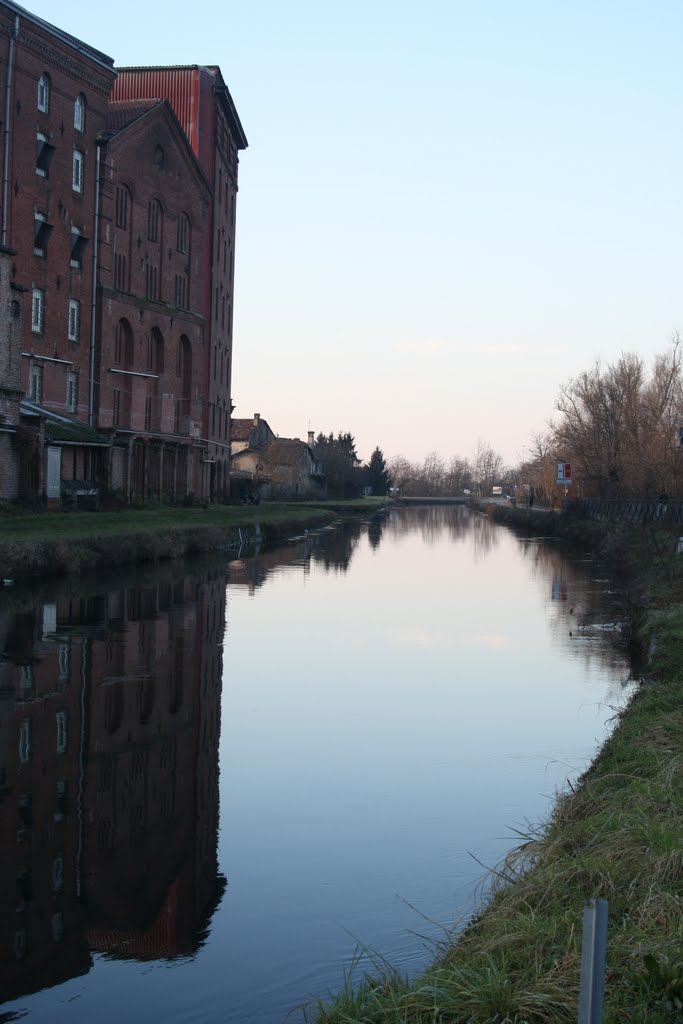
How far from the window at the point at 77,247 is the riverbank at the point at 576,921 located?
37212 mm

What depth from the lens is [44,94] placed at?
133 ft

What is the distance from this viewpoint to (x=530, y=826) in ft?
30.5

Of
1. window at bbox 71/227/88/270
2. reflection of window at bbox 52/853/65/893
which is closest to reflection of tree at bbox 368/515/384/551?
window at bbox 71/227/88/270

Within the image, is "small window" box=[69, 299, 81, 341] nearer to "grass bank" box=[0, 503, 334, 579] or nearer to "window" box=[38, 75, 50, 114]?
"window" box=[38, 75, 50, 114]

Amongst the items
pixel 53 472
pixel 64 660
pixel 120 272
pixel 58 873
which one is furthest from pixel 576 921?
pixel 120 272

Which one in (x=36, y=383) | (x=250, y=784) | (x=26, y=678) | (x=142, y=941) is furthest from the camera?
(x=36, y=383)

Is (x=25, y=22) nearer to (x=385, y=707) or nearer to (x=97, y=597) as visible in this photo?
(x=97, y=597)

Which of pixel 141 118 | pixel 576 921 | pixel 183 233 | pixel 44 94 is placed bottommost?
pixel 576 921

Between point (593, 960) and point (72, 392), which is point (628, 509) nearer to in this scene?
point (72, 392)

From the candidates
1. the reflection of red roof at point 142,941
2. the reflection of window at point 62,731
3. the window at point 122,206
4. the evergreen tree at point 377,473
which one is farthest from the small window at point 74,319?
the evergreen tree at point 377,473

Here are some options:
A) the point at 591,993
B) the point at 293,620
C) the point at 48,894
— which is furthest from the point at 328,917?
the point at 293,620

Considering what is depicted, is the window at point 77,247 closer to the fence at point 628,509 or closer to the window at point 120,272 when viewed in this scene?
the window at point 120,272

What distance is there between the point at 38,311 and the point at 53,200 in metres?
4.20

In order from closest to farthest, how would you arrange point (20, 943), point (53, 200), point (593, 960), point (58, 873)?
point (593, 960) → point (20, 943) → point (58, 873) → point (53, 200)
